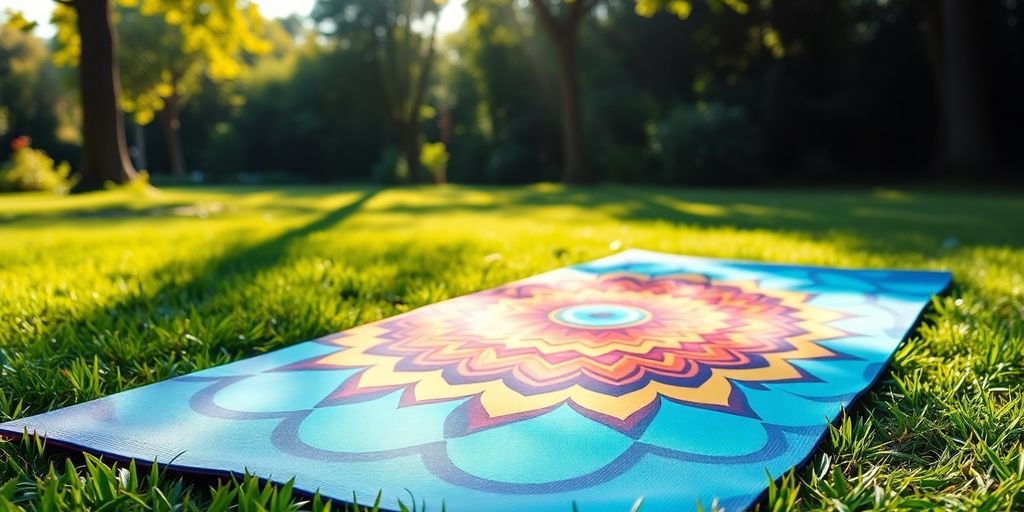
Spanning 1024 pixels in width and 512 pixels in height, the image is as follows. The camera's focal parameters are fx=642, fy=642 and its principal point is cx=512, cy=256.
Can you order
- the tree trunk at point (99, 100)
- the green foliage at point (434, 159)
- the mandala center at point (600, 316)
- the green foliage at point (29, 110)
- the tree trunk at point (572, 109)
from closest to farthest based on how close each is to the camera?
the mandala center at point (600, 316) → the tree trunk at point (99, 100) → the tree trunk at point (572, 109) → the green foliage at point (434, 159) → the green foliage at point (29, 110)

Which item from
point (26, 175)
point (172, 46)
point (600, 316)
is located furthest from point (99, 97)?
point (172, 46)

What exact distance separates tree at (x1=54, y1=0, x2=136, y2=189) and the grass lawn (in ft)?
11.1

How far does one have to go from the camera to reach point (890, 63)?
55.6 ft

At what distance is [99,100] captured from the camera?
28.0 ft

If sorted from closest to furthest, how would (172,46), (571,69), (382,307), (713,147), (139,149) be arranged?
(382,307) < (571,69) < (713,147) < (172,46) < (139,149)

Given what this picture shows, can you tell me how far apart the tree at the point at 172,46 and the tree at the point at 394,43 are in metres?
4.03

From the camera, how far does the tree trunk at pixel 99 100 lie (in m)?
8.28

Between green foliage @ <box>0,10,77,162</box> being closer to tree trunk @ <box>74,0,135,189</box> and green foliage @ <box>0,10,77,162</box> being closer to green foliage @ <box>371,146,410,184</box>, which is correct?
green foliage @ <box>371,146,410,184</box>

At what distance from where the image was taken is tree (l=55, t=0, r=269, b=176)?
10.7 metres

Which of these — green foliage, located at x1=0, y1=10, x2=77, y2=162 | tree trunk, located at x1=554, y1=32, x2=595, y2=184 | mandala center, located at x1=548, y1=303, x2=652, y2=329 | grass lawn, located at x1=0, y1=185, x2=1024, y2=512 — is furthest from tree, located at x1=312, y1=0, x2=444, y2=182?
mandala center, located at x1=548, y1=303, x2=652, y2=329

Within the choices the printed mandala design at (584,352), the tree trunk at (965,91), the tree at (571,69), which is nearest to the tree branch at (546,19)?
the tree at (571,69)

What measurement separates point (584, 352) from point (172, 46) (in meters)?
28.6

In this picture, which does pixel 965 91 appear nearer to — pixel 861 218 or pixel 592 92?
pixel 861 218

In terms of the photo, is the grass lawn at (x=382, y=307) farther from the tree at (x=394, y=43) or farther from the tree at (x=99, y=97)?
the tree at (x=394, y=43)
